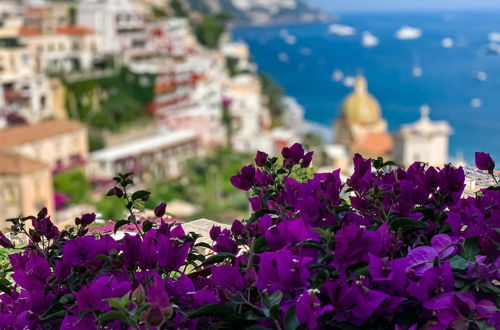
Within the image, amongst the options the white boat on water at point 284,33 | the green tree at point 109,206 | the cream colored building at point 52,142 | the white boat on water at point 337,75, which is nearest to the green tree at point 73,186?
the cream colored building at point 52,142

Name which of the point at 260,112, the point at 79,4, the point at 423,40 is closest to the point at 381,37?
the point at 423,40

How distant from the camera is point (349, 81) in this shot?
125 feet

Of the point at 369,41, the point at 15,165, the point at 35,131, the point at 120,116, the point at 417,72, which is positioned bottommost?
the point at 369,41

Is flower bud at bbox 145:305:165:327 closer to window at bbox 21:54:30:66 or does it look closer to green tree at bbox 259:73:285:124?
window at bbox 21:54:30:66

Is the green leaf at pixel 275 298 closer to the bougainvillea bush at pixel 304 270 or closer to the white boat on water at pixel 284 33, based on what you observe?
the bougainvillea bush at pixel 304 270

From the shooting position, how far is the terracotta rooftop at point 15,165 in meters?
11.6

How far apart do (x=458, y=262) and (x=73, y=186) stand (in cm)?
1341

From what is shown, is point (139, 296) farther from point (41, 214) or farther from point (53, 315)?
point (41, 214)

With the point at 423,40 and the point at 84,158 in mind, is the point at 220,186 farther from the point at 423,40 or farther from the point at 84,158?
the point at 423,40

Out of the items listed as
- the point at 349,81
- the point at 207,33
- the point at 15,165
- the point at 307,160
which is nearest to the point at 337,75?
the point at 349,81

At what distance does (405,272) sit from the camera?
0.72 m

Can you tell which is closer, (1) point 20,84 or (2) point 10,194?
(2) point 10,194

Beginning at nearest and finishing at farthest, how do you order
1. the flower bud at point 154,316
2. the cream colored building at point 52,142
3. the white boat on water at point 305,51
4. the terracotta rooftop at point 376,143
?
the flower bud at point 154,316
the cream colored building at point 52,142
the terracotta rooftop at point 376,143
the white boat on water at point 305,51

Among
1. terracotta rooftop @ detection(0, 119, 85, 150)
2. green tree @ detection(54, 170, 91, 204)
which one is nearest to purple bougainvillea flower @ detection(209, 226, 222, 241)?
green tree @ detection(54, 170, 91, 204)
